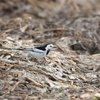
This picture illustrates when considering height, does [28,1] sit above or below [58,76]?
above

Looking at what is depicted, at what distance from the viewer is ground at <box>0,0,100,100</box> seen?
14.0ft

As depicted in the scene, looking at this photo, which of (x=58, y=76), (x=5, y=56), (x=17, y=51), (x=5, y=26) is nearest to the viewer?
(x=58, y=76)

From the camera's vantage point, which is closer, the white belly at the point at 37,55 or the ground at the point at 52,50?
the ground at the point at 52,50

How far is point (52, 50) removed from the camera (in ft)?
20.3

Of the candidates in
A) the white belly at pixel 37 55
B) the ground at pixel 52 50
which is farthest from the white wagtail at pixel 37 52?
the ground at pixel 52 50

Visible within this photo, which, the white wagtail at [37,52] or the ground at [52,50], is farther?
the white wagtail at [37,52]

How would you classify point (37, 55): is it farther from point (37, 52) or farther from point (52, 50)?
point (52, 50)

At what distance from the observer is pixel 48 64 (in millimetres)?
5270

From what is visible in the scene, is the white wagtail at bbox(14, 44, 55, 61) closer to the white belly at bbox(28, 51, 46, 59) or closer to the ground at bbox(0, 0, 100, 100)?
the white belly at bbox(28, 51, 46, 59)

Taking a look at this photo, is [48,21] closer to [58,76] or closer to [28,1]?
[28,1]

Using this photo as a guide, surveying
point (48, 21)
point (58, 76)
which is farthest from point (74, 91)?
point (48, 21)

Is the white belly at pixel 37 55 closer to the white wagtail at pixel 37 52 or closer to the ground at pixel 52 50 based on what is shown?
the white wagtail at pixel 37 52

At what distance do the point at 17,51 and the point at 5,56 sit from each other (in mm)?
433

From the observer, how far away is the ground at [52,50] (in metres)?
4.26
